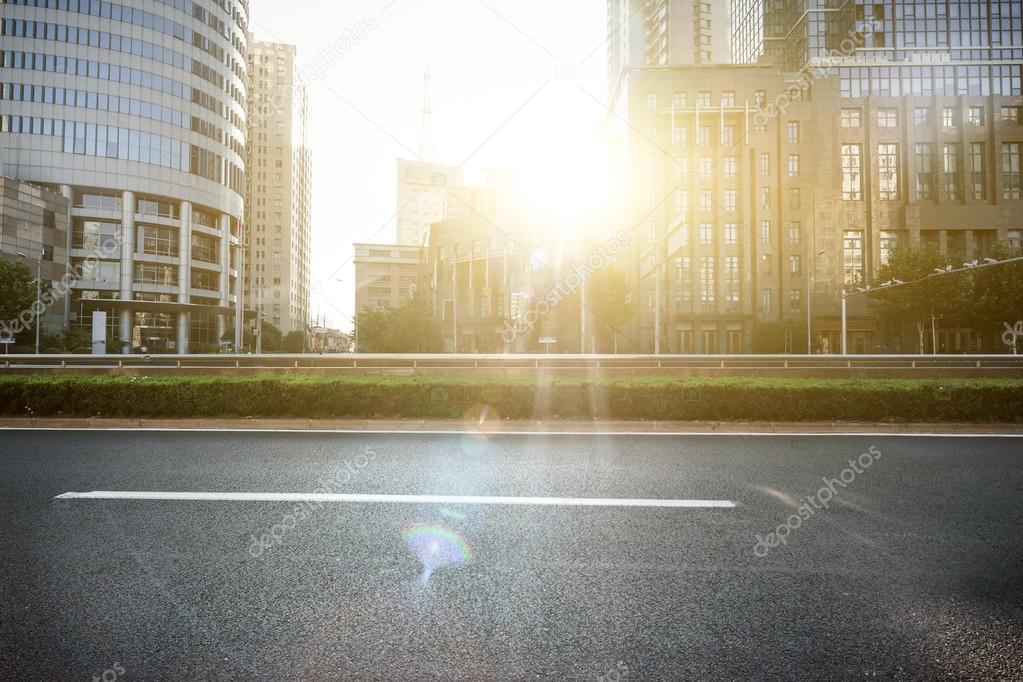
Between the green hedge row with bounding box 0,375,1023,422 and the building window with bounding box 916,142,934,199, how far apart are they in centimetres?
5960

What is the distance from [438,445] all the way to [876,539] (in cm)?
558

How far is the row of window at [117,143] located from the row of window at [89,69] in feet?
14.9

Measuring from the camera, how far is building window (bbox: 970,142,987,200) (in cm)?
5788

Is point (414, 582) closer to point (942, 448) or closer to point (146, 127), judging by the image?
point (942, 448)

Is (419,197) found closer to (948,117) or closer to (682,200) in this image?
(682,200)

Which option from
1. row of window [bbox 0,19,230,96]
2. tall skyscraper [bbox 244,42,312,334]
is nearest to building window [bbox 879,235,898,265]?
row of window [bbox 0,19,230,96]

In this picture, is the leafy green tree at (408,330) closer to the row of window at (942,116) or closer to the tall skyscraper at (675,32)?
the row of window at (942,116)

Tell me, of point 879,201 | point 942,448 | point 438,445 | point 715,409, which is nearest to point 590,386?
point 715,409

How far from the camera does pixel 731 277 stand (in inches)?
2232

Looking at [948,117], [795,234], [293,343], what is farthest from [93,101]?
[948,117]

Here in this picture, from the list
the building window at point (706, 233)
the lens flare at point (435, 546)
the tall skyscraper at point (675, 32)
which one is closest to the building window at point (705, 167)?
the building window at point (706, 233)

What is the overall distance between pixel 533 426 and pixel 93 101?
210ft

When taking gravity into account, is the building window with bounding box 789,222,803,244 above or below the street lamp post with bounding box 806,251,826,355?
above

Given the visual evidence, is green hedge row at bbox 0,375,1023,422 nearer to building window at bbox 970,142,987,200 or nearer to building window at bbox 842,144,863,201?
building window at bbox 842,144,863,201
